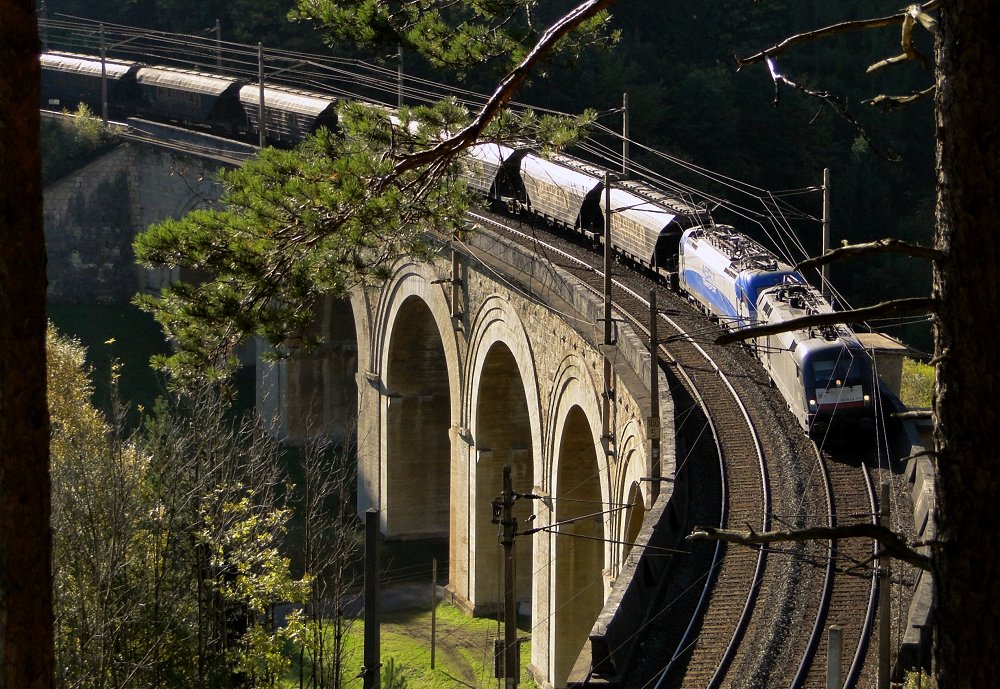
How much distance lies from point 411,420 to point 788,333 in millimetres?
15260

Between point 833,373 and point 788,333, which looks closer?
point 833,373

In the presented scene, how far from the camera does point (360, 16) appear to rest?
8594 millimetres

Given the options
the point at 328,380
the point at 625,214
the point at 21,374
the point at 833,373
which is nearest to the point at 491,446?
the point at 625,214

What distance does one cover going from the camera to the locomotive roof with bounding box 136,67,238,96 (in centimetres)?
4150

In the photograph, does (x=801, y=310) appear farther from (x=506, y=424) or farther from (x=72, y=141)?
(x=72, y=141)

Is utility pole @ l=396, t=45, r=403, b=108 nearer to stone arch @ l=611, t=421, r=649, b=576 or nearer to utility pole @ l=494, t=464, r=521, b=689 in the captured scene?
utility pole @ l=494, t=464, r=521, b=689

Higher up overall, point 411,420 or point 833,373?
point 833,373

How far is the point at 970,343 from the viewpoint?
434 cm

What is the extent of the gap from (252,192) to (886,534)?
5.27 m

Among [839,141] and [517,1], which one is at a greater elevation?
[839,141]

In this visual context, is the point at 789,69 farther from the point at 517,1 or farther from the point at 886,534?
the point at 886,534

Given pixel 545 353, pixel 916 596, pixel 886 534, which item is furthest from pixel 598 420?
pixel 886 534

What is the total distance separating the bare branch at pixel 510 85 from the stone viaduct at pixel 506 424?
373 cm

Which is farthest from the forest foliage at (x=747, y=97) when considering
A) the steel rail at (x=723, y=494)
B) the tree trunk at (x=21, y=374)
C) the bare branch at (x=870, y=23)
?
the bare branch at (x=870, y=23)
